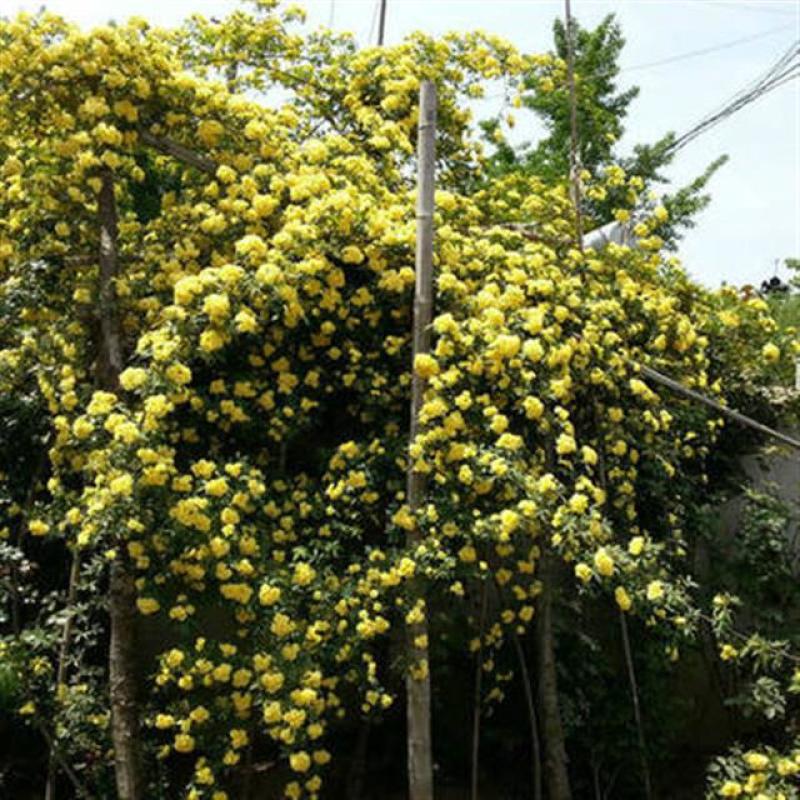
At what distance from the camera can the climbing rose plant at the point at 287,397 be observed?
2.96 metres

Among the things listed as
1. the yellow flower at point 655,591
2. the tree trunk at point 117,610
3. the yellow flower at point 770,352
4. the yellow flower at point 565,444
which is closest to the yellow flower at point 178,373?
the tree trunk at point 117,610

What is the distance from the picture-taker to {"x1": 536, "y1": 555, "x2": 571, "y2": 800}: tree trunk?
361cm

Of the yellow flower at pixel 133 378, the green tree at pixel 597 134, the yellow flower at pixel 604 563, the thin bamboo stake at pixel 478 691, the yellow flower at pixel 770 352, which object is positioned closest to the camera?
the yellow flower at pixel 604 563

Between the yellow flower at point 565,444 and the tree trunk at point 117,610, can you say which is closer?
the yellow flower at point 565,444

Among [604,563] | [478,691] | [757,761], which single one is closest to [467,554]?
[604,563]

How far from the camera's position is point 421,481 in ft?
10.4

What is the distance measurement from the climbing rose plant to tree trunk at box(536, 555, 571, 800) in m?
0.15

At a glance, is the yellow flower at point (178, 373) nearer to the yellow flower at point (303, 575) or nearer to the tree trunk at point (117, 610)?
the tree trunk at point (117, 610)

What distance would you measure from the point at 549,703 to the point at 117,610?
1610 millimetres

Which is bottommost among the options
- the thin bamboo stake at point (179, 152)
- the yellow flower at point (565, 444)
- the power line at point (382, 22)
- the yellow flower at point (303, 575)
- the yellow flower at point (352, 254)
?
the yellow flower at point (303, 575)

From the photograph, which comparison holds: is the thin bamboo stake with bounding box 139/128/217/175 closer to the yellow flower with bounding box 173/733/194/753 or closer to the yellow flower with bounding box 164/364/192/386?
the yellow flower with bounding box 164/364/192/386

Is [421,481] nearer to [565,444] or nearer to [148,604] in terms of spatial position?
[565,444]

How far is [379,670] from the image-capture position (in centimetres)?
379

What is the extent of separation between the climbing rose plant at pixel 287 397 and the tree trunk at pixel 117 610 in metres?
0.06
